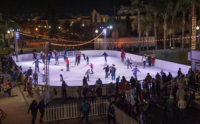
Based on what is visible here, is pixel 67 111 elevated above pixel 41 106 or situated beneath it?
situated beneath

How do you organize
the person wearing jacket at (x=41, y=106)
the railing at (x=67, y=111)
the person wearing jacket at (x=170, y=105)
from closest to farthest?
1. the person wearing jacket at (x=170, y=105)
2. the person wearing jacket at (x=41, y=106)
3. the railing at (x=67, y=111)

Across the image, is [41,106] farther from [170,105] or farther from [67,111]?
[170,105]

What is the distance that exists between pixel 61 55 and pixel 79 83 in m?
19.0

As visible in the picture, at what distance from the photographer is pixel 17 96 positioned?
47.1 ft

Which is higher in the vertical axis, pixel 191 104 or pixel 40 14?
pixel 40 14

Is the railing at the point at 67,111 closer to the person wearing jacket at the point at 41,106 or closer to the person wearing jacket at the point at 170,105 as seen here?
the person wearing jacket at the point at 41,106

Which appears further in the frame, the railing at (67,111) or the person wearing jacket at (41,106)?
the railing at (67,111)

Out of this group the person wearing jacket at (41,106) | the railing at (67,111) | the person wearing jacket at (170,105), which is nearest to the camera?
the person wearing jacket at (170,105)

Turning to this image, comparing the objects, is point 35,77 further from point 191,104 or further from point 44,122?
point 191,104

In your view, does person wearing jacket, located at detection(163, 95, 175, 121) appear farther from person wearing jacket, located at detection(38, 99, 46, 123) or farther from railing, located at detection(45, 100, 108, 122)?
person wearing jacket, located at detection(38, 99, 46, 123)

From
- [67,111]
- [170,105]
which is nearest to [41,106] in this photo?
[67,111]

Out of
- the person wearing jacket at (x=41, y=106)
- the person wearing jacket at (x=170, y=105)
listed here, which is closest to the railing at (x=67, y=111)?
the person wearing jacket at (x=41, y=106)

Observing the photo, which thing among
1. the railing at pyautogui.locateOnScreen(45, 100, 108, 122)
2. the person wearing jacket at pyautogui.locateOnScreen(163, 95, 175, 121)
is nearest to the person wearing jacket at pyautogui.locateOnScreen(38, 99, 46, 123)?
the railing at pyautogui.locateOnScreen(45, 100, 108, 122)

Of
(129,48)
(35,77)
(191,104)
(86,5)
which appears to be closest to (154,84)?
(191,104)
